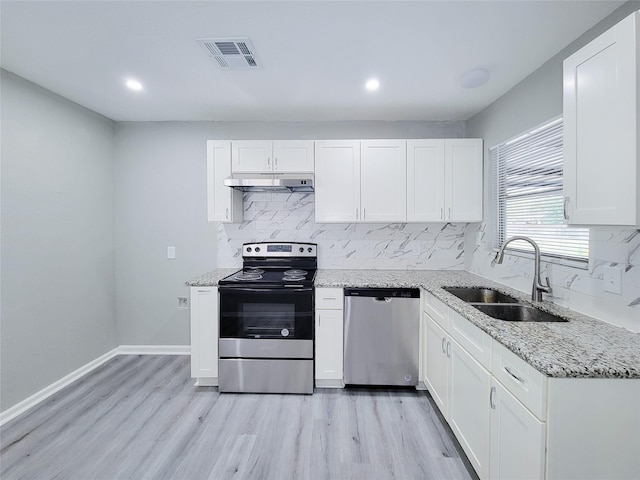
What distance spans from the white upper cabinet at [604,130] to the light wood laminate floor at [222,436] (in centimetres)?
159

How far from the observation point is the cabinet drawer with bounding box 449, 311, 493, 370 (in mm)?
1516

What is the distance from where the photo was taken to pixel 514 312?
76.9 inches

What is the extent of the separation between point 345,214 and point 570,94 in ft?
6.01

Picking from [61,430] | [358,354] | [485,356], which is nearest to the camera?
[485,356]

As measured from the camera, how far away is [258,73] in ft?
7.30

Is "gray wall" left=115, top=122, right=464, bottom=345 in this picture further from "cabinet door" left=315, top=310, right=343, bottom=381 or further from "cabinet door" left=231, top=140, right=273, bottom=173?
"cabinet door" left=315, top=310, right=343, bottom=381

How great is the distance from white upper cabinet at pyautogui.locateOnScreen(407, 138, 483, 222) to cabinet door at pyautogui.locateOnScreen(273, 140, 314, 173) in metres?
0.94

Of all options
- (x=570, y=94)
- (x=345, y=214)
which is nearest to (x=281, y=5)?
(x=570, y=94)

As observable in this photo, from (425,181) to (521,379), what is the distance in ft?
6.61

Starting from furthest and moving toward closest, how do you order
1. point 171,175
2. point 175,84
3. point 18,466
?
point 171,175, point 175,84, point 18,466

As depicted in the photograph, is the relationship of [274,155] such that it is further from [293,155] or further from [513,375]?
[513,375]

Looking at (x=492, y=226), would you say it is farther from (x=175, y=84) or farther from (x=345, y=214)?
(x=175, y=84)

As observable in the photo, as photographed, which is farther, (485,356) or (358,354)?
(358,354)

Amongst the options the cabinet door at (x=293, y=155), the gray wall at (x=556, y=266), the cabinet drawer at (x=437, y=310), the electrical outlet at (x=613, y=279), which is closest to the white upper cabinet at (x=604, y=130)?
the gray wall at (x=556, y=266)
